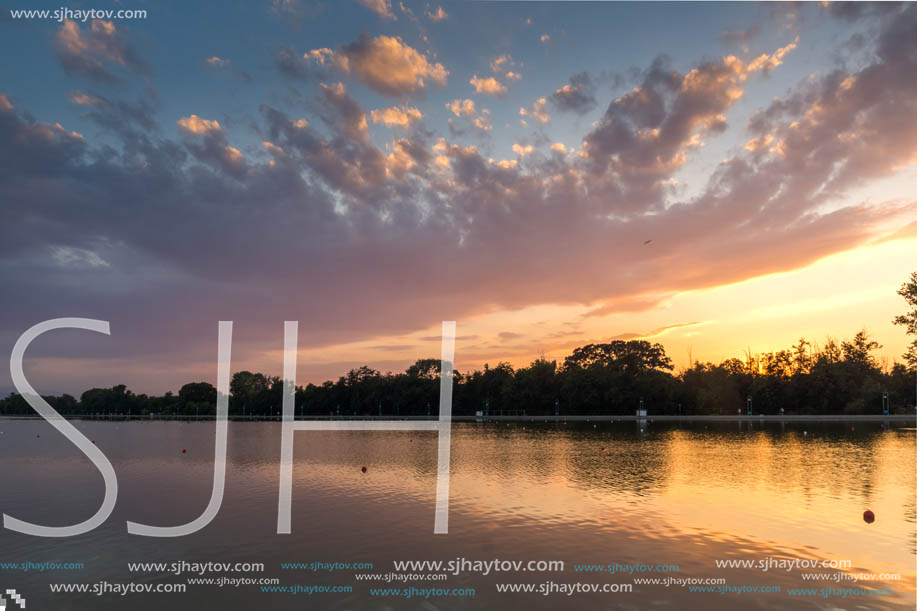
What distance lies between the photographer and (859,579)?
1384 cm

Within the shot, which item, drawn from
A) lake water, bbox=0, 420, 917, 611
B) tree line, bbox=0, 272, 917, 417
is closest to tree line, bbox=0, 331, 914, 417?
tree line, bbox=0, 272, 917, 417

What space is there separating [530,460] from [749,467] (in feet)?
47.6

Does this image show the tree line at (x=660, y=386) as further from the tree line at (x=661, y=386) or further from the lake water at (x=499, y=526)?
the lake water at (x=499, y=526)

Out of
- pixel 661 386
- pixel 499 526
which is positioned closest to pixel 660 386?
pixel 661 386

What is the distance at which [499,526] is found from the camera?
778 inches

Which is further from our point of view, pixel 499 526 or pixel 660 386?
pixel 660 386

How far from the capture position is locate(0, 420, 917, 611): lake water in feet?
43.7

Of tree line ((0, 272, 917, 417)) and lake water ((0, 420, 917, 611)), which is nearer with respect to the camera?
lake water ((0, 420, 917, 611))

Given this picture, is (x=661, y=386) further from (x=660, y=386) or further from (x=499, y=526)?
(x=499, y=526)

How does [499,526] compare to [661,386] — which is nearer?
[499,526]

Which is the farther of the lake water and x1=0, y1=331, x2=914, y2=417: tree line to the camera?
x1=0, y1=331, x2=914, y2=417: tree line

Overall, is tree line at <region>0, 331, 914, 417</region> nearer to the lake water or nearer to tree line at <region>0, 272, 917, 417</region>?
tree line at <region>0, 272, 917, 417</region>

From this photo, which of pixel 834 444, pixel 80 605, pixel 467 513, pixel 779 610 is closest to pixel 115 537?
pixel 80 605

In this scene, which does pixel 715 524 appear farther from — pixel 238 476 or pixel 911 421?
pixel 911 421
